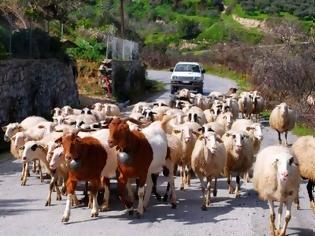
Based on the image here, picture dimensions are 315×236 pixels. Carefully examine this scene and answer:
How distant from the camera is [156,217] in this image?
10.4 metres

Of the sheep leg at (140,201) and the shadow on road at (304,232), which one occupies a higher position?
the sheep leg at (140,201)

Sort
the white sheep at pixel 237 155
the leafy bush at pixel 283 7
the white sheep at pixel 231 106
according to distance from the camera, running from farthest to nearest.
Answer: the leafy bush at pixel 283 7
the white sheep at pixel 231 106
the white sheep at pixel 237 155

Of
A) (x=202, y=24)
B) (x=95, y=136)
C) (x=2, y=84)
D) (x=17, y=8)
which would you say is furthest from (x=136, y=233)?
(x=202, y=24)

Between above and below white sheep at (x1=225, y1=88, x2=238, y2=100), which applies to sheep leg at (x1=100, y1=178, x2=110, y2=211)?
below

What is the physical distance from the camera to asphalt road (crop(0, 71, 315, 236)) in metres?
9.55

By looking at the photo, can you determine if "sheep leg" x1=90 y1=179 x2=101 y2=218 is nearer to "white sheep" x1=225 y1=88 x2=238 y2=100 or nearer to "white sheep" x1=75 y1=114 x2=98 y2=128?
"white sheep" x1=75 y1=114 x2=98 y2=128

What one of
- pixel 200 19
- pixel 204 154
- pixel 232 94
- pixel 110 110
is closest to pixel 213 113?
pixel 110 110

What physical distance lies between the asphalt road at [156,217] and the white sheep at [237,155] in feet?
1.55

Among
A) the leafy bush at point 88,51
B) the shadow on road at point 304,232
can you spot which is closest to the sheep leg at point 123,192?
the shadow on road at point 304,232

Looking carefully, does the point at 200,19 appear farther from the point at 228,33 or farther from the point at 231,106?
the point at 231,106

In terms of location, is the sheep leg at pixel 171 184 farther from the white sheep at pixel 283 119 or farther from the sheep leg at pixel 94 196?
the white sheep at pixel 283 119

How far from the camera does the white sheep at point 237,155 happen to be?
39.0 feet

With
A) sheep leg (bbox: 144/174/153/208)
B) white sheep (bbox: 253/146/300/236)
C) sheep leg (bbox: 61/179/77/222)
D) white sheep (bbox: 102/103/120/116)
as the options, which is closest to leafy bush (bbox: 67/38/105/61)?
white sheep (bbox: 102/103/120/116)

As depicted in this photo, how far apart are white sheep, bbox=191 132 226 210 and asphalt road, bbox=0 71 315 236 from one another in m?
0.48
